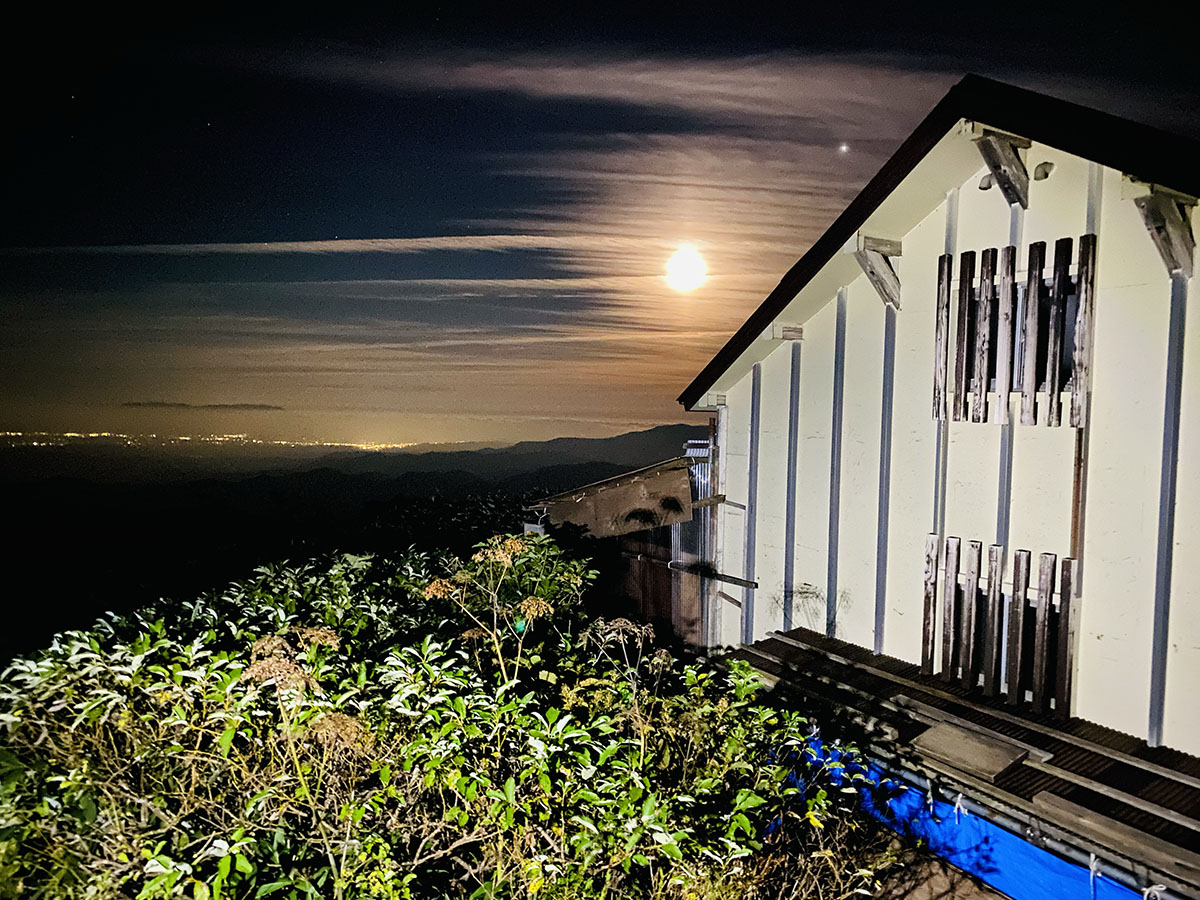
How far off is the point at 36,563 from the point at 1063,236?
41.1ft

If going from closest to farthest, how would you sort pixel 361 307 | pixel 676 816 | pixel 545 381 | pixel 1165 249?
pixel 676 816 < pixel 1165 249 < pixel 361 307 < pixel 545 381

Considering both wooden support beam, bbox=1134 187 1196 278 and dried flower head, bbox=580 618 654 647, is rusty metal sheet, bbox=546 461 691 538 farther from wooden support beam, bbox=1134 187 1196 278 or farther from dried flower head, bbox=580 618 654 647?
wooden support beam, bbox=1134 187 1196 278

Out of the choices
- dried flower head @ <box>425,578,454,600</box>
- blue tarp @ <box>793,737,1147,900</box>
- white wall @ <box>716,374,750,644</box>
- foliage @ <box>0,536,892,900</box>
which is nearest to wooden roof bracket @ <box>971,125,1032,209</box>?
white wall @ <box>716,374,750,644</box>

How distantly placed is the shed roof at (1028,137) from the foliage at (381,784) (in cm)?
414

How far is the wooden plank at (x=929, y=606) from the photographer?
6531mm

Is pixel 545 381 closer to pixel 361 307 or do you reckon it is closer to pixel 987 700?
pixel 361 307

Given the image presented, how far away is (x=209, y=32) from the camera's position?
30.2ft

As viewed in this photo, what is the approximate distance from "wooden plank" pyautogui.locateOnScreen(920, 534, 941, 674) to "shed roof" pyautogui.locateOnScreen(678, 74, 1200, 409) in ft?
9.18

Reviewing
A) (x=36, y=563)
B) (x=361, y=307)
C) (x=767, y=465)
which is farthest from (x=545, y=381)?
(x=36, y=563)

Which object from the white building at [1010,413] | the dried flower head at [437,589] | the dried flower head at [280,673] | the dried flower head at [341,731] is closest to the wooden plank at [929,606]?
the white building at [1010,413]

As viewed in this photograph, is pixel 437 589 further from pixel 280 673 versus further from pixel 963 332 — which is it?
pixel 963 332

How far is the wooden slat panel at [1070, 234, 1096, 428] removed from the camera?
17.7 ft

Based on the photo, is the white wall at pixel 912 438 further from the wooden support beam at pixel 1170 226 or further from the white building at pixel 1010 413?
the wooden support beam at pixel 1170 226

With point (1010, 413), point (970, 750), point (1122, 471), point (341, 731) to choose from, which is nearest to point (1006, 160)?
point (1010, 413)
